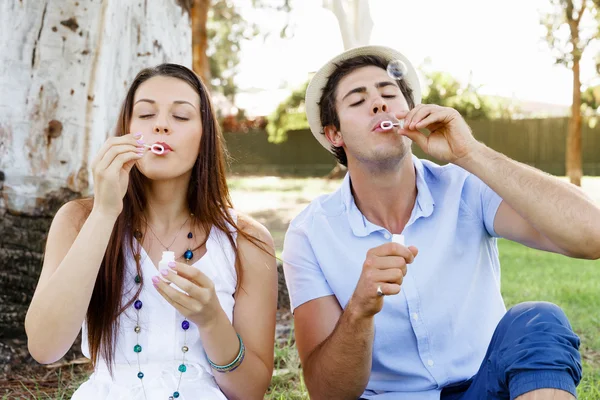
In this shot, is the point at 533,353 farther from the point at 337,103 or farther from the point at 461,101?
the point at 461,101

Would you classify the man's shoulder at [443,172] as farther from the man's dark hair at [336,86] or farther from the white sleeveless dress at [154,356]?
the white sleeveless dress at [154,356]

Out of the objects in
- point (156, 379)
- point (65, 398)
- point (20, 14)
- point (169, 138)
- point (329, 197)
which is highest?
point (20, 14)

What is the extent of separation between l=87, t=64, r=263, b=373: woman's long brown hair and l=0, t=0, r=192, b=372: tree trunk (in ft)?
4.08

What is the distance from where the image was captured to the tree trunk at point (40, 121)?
3.37m

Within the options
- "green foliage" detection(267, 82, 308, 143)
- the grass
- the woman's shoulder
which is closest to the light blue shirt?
the grass

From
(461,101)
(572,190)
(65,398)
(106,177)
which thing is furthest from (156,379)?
(461,101)

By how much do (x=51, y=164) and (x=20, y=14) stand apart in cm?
78

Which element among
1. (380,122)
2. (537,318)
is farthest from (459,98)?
(537,318)

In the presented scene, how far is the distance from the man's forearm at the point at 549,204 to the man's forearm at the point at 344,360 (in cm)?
63

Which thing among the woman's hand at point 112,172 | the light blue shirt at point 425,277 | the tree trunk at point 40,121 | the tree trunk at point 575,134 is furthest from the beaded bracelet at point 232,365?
the tree trunk at point 575,134

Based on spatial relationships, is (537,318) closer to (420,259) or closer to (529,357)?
(529,357)

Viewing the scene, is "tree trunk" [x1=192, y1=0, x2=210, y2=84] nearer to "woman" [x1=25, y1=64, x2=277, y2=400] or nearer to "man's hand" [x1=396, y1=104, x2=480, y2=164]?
"woman" [x1=25, y1=64, x2=277, y2=400]

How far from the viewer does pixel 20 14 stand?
3.43 meters

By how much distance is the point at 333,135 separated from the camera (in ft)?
9.55
